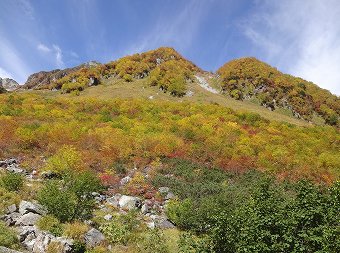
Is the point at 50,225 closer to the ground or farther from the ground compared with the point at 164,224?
closer to the ground

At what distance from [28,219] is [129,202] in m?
8.36

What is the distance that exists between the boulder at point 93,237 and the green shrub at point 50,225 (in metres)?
1.27

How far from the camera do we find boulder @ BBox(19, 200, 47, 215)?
18.8 meters

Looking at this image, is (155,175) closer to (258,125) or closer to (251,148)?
(251,148)

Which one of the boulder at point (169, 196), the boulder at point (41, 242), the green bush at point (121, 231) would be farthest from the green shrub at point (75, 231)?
the boulder at point (169, 196)

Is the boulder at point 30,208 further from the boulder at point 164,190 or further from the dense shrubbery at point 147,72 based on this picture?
the dense shrubbery at point 147,72

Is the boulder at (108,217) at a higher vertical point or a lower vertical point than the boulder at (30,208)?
higher

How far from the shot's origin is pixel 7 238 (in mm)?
14656

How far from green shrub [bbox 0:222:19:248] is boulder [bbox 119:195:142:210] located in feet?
32.5

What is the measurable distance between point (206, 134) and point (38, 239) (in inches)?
1249

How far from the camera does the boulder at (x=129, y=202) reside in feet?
80.8

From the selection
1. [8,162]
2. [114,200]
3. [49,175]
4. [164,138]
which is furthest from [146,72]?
[114,200]

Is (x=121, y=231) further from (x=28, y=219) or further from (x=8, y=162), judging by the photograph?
(x=8, y=162)

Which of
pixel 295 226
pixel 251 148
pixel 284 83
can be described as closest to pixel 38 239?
pixel 295 226
